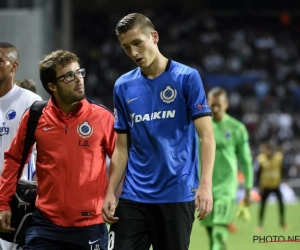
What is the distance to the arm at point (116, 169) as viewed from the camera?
216 inches

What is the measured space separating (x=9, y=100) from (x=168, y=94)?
1.88 metres

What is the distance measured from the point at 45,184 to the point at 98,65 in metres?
32.0

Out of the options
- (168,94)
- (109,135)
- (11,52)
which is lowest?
(109,135)

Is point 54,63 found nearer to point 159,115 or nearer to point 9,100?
point 159,115

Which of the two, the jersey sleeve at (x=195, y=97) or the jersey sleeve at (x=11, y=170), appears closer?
the jersey sleeve at (x=195, y=97)

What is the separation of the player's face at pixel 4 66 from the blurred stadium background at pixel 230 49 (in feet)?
54.1

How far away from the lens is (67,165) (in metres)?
5.68

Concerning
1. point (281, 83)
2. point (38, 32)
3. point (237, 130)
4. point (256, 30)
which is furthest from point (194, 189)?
point (256, 30)

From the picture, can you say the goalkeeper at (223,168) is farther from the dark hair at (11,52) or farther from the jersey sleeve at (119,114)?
the jersey sleeve at (119,114)

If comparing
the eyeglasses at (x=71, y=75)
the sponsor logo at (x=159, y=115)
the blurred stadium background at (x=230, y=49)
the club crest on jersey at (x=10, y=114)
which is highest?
the blurred stadium background at (x=230, y=49)

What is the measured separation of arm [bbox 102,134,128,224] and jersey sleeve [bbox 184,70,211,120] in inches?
20.2

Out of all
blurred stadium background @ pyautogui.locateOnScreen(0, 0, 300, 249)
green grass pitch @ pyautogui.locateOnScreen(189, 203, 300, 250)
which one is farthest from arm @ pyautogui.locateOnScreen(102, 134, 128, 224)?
blurred stadium background @ pyautogui.locateOnScreen(0, 0, 300, 249)

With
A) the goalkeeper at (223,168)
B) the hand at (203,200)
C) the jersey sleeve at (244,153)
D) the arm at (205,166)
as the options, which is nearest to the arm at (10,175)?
the arm at (205,166)

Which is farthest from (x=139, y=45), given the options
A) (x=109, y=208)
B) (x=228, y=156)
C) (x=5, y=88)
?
(x=228, y=156)
